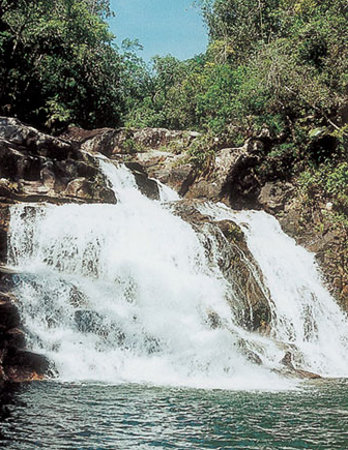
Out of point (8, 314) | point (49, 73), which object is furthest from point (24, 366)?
point (49, 73)

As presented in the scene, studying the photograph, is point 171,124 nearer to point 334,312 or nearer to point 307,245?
point 307,245

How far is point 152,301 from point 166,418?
581 cm

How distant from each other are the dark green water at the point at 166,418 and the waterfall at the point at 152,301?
1.08m

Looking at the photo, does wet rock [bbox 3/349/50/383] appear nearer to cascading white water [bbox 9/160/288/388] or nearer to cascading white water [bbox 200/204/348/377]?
cascading white water [bbox 9/160/288/388]

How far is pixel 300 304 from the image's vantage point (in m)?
13.8

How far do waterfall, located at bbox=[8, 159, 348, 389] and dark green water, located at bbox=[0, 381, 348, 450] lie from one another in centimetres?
108

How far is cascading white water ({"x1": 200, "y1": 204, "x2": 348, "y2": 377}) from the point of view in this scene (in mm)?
12008

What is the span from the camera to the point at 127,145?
23.2 m

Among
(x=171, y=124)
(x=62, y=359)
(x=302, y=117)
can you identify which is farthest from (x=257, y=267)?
(x=171, y=124)

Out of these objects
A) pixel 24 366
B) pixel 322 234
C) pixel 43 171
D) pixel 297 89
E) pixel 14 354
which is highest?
pixel 297 89

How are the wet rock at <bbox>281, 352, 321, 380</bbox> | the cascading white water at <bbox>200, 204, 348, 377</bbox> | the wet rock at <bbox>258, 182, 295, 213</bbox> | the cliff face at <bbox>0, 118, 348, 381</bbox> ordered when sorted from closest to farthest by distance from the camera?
the wet rock at <bbox>281, 352, 321, 380</bbox> → the cliff face at <bbox>0, 118, 348, 381</bbox> → the cascading white water at <bbox>200, 204, 348, 377</bbox> → the wet rock at <bbox>258, 182, 295, 213</bbox>

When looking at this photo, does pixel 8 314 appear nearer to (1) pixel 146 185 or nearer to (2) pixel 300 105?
(1) pixel 146 185

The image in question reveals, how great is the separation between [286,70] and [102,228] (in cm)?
1190

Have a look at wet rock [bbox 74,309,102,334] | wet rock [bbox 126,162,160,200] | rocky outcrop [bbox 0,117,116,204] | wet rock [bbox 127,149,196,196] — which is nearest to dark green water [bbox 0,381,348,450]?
wet rock [bbox 74,309,102,334]
